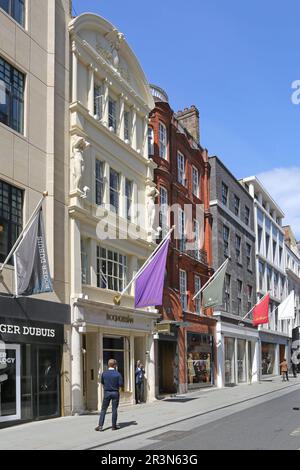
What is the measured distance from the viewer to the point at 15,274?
51.4ft

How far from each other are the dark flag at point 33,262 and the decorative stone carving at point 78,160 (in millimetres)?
3188

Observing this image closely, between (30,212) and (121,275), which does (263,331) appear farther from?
(30,212)

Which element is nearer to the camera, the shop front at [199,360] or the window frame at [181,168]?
the shop front at [199,360]

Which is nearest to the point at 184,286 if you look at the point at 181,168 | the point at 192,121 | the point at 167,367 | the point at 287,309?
the point at 167,367

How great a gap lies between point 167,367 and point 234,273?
12183 millimetres

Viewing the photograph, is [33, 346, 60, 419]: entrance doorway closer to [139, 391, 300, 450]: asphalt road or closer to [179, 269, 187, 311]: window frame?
[139, 391, 300, 450]: asphalt road

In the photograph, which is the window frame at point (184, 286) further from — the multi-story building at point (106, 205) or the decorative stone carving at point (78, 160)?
the decorative stone carving at point (78, 160)

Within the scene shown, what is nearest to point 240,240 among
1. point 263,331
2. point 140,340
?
point 263,331

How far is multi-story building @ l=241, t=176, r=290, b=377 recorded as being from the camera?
46.1 meters

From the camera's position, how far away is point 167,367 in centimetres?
2869

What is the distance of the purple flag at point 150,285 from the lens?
21281 mm

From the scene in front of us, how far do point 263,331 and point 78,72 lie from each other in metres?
28.9

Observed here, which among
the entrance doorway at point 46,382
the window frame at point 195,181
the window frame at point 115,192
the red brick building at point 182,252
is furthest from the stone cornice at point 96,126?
the window frame at point 195,181

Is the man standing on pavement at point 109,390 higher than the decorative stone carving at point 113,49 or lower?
lower
